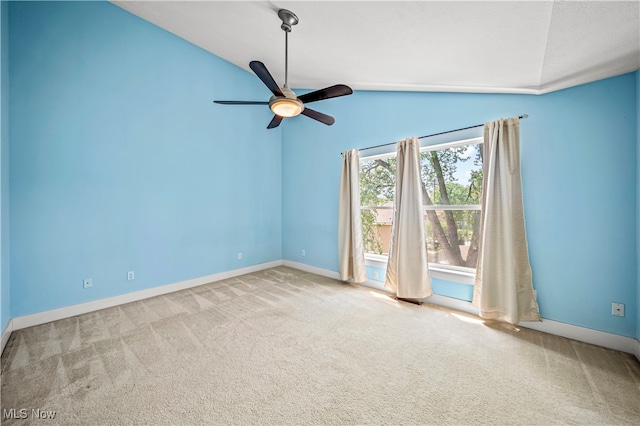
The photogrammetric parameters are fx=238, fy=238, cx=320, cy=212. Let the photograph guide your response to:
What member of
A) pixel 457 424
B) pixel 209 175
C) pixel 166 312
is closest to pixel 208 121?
pixel 209 175

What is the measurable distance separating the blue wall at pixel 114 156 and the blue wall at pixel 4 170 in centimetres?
7

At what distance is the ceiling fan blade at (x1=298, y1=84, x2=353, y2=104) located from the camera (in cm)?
222

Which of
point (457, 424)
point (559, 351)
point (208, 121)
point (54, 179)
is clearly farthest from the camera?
point (208, 121)

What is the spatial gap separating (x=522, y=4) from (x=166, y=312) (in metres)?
4.28

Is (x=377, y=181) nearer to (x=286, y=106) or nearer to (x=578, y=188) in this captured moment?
(x=286, y=106)

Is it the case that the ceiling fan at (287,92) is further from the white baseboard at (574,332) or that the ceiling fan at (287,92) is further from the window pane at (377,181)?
the white baseboard at (574,332)

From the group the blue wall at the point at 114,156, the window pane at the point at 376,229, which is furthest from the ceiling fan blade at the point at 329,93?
the blue wall at the point at 114,156

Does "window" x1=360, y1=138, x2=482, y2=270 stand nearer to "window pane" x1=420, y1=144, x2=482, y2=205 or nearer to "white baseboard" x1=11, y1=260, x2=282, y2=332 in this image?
"window pane" x1=420, y1=144, x2=482, y2=205

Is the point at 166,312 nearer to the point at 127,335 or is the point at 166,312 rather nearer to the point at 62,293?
the point at 127,335

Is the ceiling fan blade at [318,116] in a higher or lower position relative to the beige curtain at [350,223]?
higher

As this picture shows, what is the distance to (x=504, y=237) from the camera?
2486 mm

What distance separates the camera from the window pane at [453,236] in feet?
9.65

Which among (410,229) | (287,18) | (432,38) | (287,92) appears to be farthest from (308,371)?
(287,18)

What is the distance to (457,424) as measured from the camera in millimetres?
1371
